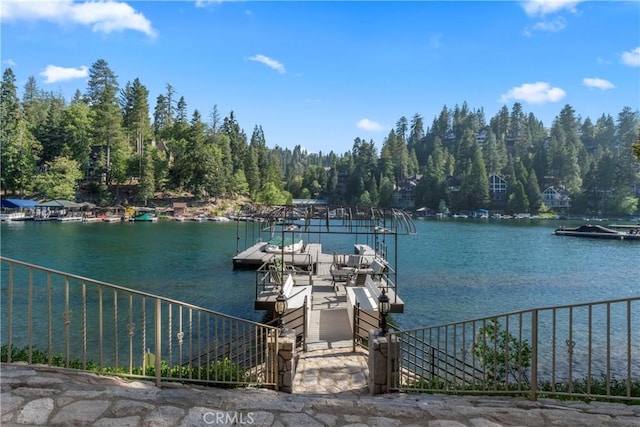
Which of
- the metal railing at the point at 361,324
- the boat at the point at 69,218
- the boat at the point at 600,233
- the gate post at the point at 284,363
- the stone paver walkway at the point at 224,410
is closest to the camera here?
the stone paver walkway at the point at 224,410

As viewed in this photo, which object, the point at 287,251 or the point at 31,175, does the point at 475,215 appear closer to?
the point at 287,251

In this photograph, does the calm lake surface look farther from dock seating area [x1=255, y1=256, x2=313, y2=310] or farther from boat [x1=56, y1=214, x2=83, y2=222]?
boat [x1=56, y1=214, x2=83, y2=222]

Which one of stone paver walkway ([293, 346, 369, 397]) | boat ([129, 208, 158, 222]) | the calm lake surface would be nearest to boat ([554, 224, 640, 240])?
the calm lake surface

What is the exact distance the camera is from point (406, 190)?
105938mm

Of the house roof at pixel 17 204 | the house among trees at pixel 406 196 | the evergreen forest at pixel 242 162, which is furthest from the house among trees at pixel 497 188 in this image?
the house roof at pixel 17 204

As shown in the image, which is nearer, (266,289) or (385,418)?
(385,418)

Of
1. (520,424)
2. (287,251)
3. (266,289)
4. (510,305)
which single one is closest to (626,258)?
(510,305)

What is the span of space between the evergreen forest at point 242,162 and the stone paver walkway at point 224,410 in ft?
232

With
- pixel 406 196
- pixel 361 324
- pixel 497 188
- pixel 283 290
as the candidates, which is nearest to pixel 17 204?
pixel 283 290

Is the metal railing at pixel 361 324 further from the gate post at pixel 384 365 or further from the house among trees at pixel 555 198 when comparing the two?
the house among trees at pixel 555 198

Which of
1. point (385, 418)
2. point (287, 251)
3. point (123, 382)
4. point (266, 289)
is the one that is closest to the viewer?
Result: point (385, 418)

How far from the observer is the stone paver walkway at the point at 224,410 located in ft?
9.32

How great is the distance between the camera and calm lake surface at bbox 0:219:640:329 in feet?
57.6

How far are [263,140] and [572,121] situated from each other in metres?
87.4
